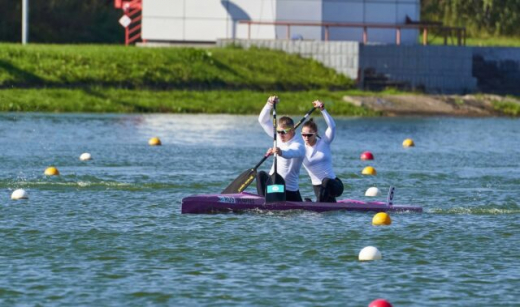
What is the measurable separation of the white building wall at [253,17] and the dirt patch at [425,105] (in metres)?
6.63

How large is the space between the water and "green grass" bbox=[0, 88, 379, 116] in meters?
10.9

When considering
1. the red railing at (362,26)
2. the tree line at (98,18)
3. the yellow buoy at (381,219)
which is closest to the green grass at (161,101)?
the red railing at (362,26)

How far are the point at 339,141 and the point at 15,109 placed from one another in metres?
12.2

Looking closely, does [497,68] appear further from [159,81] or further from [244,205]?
[244,205]

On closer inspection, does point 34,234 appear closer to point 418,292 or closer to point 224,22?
point 418,292

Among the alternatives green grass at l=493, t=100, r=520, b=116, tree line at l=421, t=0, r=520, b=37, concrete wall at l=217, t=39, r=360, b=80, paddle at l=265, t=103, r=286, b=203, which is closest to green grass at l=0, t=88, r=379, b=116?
concrete wall at l=217, t=39, r=360, b=80

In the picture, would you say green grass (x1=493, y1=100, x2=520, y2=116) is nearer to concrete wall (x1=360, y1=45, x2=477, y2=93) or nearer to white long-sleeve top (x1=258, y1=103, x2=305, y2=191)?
concrete wall (x1=360, y1=45, x2=477, y2=93)

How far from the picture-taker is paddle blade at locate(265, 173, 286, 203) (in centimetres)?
2069

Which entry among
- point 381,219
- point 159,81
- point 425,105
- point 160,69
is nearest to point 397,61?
point 425,105

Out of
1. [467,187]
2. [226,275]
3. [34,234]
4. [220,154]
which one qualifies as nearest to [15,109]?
[220,154]

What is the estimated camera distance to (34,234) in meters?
18.6

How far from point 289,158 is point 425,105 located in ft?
→ 92.7

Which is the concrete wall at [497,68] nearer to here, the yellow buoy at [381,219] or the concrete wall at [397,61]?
the concrete wall at [397,61]

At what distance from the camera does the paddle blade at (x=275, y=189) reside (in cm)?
2069
